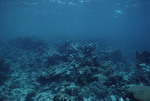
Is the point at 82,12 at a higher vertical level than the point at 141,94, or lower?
higher

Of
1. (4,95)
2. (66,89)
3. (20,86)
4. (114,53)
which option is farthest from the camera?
(114,53)

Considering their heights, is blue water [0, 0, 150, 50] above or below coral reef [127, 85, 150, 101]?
above

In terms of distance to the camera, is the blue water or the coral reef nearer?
the coral reef

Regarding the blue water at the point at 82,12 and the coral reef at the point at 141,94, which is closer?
the coral reef at the point at 141,94

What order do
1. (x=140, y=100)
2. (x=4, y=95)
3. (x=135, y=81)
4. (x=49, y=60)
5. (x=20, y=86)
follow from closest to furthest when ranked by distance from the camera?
(x=140, y=100) < (x=4, y=95) < (x=135, y=81) < (x=20, y=86) < (x=49, y=60)

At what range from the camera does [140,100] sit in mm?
3396

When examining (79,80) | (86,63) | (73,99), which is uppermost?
(86,63)

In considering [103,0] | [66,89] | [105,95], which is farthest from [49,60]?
[103,0]

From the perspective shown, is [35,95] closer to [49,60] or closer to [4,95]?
[4,95]

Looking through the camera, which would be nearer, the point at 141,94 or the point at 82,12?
the point at 141,94

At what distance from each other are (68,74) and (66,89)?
159cm

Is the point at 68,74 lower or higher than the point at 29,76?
higher

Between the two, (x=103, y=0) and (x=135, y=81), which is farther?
(x=103, y=0)

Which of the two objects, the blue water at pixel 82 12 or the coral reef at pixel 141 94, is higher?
the blue water at pixel 82 12
